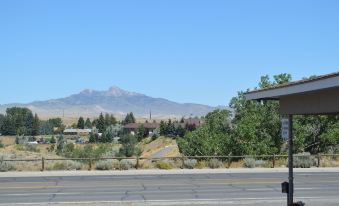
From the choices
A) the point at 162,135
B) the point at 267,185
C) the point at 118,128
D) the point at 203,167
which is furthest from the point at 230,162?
the point at 118,128

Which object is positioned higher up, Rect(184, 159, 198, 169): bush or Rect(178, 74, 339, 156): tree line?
Rect(178, 74, 339, 156): tree line

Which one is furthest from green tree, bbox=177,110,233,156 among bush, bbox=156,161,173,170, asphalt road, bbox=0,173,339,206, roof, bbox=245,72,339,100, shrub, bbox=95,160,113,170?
roof, bbox=245,72,339,100

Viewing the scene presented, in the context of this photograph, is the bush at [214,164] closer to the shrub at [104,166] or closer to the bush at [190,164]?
the bush at [190,164]

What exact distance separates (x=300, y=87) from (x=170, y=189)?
44.9ft

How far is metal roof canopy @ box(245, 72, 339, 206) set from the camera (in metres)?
9.52

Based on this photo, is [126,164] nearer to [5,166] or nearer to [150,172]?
[150,172]

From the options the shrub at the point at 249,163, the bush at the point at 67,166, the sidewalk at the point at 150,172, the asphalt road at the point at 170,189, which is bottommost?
the asphalt road at the point at 170,189

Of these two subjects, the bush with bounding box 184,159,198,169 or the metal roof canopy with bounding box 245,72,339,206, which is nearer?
the metal roof canopy with bounding box 245,72,339,206

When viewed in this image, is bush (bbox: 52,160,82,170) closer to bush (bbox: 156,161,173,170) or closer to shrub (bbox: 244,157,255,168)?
bush (bbox: 156,161,173,170)

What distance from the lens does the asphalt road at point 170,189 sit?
20.2 m

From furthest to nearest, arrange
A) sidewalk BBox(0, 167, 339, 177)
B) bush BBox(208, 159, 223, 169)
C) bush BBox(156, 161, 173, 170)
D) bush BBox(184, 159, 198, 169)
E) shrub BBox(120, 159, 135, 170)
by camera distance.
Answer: bush BBox(208, 159, 223, 169), bush BBox(184, 159, 198, 169), bush BBox(156, 161, 173, 170), shrub BBox(120, 159, 135, 170), sidewalk BBox(0, 167, 339, 177)

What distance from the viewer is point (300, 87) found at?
10.5 metres

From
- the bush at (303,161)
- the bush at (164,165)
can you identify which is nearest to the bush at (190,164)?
the bush at (164,165)

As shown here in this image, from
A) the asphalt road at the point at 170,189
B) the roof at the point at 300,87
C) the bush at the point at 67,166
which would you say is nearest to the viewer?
the roof at the point at 300,87
